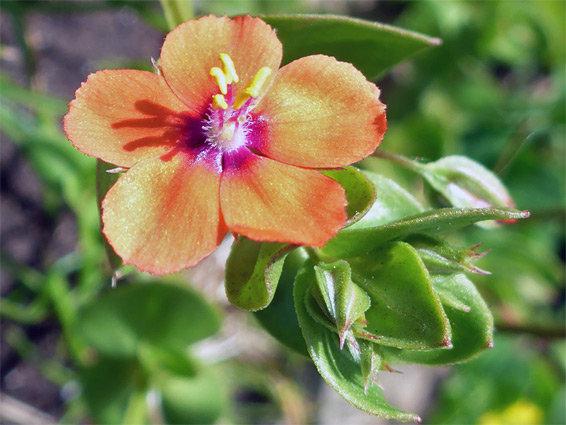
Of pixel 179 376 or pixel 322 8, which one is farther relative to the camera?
pixel 322 8

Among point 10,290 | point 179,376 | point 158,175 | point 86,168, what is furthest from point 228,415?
point 158,175

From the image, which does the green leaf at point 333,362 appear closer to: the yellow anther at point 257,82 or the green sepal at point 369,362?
the green sepal at point 369,362

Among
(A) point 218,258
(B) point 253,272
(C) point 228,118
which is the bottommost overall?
(A) point 218,258

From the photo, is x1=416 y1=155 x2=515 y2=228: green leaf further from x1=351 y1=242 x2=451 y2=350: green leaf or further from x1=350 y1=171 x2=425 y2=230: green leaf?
x1=351 y1=242 x2=451 y2=350: green leaf

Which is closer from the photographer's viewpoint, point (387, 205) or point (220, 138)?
point (220, 138)

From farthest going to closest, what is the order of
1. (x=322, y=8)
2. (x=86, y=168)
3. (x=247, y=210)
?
(x=322, y=8) → (x=86, y=168) → (x=247, y=210)

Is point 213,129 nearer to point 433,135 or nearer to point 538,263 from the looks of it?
point 433,135

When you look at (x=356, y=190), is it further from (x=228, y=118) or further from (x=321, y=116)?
(x=228, y=118)

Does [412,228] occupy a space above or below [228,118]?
below

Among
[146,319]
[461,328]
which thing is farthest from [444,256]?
[146,319]
